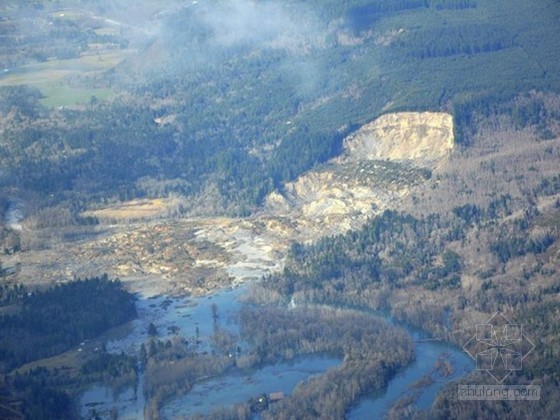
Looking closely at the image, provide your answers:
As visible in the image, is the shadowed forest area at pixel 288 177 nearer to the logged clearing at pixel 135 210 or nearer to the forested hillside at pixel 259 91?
the forested hillside at pixel 259 91

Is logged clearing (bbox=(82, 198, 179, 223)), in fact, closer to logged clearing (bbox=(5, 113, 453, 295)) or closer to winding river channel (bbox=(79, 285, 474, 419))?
logged clearing (bbox=(5, 113, 453, 295))

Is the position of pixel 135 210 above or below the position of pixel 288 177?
below

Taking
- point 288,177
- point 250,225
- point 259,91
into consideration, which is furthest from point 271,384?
point 259,91

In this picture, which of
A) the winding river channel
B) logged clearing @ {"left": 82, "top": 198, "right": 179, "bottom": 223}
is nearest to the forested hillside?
logged clearing @ {"left": 82, "top": 198, "right": 179, "bottom": 223}

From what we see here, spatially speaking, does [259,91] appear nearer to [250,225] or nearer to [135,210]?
[135,210]

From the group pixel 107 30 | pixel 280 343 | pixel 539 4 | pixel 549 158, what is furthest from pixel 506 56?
pixel 107 30

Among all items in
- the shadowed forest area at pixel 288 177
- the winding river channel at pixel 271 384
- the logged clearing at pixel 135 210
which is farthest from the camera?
the logged clearing at pixel 135 210

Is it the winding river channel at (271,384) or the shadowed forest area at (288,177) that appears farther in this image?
the shadowed forest area at (288,177)

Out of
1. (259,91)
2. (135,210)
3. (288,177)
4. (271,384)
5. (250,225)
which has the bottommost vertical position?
(135,210)

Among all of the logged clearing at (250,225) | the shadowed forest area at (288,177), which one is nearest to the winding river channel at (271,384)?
the shadowed forest area at (288,177)

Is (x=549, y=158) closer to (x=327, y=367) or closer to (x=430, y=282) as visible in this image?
(x=430, y=282)

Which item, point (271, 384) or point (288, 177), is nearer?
point (271, 384)
